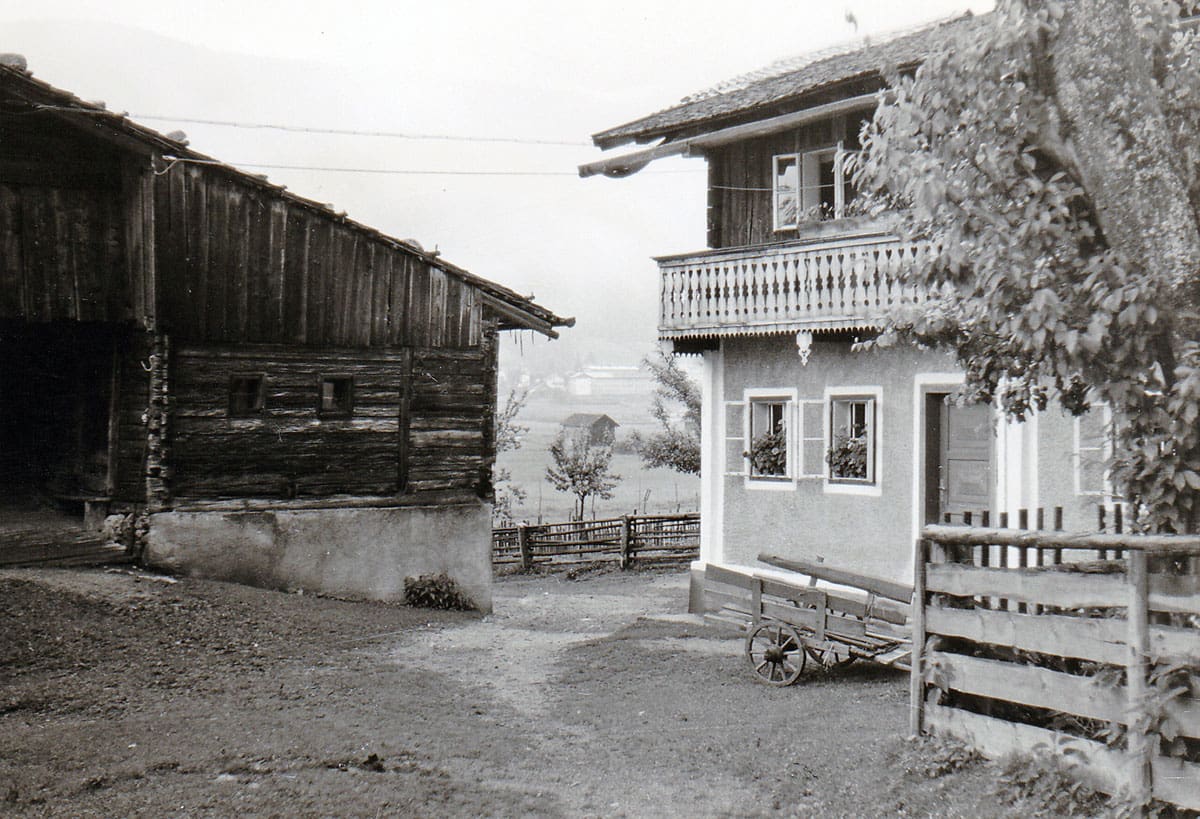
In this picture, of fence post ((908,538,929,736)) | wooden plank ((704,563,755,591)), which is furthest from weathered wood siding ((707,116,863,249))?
fence post ((908,538,929,736))

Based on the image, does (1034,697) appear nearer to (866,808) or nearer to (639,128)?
(866,808)

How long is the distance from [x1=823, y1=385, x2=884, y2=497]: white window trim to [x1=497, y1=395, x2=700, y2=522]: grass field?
18.6 meters

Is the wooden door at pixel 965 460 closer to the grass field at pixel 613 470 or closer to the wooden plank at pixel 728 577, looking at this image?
the wooden plank at pixel 728 577

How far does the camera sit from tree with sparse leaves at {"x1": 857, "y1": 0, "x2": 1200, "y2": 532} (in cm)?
654

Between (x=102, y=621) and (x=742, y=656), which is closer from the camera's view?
(x=102, y=621)

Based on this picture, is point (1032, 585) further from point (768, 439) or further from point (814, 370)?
point (768, 439)

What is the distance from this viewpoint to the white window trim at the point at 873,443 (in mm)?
15766

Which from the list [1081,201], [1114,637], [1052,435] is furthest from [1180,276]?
[1052,435]

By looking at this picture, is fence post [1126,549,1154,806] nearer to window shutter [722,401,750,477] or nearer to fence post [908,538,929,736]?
fence post [908,538,929,736]

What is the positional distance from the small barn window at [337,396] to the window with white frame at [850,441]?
23.3 feet

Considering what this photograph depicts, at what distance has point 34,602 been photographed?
12.4 meters

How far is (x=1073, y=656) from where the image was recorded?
656 centimetres

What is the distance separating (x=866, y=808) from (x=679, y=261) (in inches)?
458

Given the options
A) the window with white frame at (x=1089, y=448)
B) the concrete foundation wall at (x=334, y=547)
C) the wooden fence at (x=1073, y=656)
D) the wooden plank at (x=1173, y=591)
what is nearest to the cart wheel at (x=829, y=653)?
the window with white frame at (x=1089, y=448)
